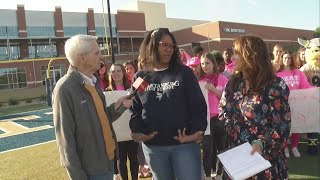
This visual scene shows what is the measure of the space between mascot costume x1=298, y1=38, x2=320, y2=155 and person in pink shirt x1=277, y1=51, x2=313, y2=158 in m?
0.23

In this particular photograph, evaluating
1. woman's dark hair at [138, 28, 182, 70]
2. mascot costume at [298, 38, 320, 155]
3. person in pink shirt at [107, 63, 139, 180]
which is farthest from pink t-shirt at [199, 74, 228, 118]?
woman's dark hair at [138, 28, 182, 70]

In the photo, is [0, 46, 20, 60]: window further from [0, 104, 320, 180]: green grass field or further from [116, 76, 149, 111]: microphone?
[116, 76, 149, 111]: microphone

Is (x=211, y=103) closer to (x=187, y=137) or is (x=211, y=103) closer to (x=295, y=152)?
(x=295, y=152)

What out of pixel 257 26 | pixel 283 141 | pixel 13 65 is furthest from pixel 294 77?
pixel 257 26

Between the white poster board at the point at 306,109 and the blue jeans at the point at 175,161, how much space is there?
3.02 metres

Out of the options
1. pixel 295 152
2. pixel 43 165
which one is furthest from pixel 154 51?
pixel 43 165

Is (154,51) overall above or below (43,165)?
above

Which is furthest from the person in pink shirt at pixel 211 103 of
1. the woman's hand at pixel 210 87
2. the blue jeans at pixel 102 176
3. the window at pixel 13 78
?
the window at pixel 13 78

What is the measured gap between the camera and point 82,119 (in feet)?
8.90

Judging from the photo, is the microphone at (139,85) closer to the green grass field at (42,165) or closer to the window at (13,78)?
the green grass field at (42,165)

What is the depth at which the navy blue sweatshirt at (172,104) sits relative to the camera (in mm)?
2945

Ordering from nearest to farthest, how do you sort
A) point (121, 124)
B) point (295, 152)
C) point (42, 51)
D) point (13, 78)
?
1. point (121, 124)
2. point (295, 152)
3. point (13, 78)
4. point (42, 51)

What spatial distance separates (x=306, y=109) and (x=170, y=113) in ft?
11.0

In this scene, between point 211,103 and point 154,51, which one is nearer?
point 154,51
